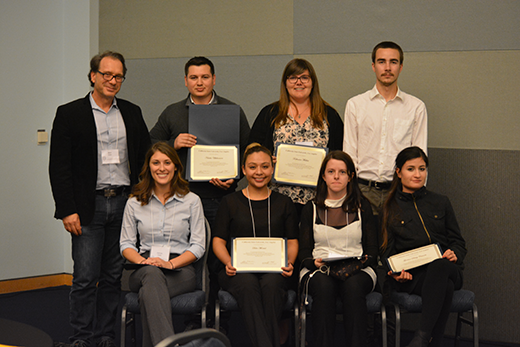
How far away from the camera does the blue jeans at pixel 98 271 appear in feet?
10.2

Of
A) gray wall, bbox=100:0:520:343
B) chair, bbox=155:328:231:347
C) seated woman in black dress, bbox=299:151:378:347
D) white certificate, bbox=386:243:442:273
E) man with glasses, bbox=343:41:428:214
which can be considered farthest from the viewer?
gray wall, bbox=100:0:520:343

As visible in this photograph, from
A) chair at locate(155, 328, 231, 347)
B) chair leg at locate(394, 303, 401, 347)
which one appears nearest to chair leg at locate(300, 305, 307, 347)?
chair leg at locate(394, 303, 401, 347)

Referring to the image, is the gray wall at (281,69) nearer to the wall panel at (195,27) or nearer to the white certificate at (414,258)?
the wall panel at (195,27)

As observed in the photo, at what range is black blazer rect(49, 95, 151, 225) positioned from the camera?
3049 millimetres

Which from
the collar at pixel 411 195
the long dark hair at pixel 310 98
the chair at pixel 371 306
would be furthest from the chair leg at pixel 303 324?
the long dark hair at pixel 310 98

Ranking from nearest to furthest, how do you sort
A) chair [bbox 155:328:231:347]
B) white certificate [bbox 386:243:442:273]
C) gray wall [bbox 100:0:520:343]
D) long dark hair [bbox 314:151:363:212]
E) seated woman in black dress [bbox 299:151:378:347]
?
chair [bbox 155:328:231:347] < seated woman in black dress [bbox 299:151:378:347] < white certificate [bbox 386:243:442:273] < long dark hair [bbox 314:151:363:212] < gray wall [bbox 100:0:520:343]

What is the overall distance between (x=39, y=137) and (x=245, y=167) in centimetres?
276

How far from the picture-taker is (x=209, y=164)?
11.0 ft

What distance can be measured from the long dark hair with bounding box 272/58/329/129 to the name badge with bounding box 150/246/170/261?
42.2 inches

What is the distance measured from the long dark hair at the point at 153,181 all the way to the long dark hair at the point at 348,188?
0.86 meters

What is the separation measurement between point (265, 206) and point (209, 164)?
49 cm

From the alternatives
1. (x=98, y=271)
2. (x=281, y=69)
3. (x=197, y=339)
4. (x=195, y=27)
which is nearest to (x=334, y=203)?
(x=98, y=271)

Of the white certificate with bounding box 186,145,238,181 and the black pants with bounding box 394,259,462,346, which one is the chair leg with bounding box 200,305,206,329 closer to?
the white certificate with bounding box 186,145,238,181

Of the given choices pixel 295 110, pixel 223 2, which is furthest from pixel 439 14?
pixel 223 2
